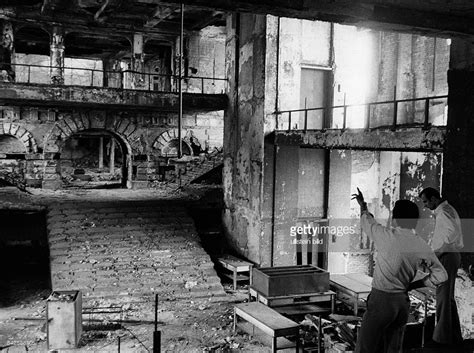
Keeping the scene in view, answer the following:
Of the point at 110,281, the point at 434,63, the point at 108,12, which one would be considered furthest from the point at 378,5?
the point at 108,12

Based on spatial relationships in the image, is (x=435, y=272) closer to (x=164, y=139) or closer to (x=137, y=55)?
(x=164, y=139)

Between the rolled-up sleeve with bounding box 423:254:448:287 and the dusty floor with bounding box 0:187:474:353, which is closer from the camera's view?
the rolled-up sleeve with bounding box 423:254:448:287

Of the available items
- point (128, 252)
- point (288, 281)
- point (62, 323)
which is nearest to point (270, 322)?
point (288, 281)

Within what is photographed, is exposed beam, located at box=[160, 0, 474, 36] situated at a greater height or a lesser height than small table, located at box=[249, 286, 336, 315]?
greater

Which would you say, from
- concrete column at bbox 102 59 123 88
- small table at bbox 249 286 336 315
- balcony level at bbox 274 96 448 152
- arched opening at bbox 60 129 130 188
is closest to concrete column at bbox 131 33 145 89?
concrete column at bbox 102 59 123 88

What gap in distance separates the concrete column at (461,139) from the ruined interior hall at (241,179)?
17 mm

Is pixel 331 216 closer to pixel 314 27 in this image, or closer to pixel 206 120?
pixel 314 27

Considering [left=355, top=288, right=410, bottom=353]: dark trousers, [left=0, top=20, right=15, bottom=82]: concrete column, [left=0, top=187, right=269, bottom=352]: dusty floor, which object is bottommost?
[left=0, top=187, right=269, bottom=352]: dusty floor

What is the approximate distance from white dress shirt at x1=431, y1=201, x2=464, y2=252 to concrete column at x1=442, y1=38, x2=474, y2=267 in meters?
0.34

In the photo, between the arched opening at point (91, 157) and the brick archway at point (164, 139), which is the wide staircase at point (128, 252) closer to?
the brick archway at point (164, 139)

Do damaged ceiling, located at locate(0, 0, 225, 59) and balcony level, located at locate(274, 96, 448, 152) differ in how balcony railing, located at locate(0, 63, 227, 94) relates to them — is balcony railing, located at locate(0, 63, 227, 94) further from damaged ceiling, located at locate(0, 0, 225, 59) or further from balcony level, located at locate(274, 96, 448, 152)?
balcony level, located at locate(274, 96, 448, 152)

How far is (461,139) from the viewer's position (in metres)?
5.92

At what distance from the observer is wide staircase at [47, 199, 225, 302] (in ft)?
35.1

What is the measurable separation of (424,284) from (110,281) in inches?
305
